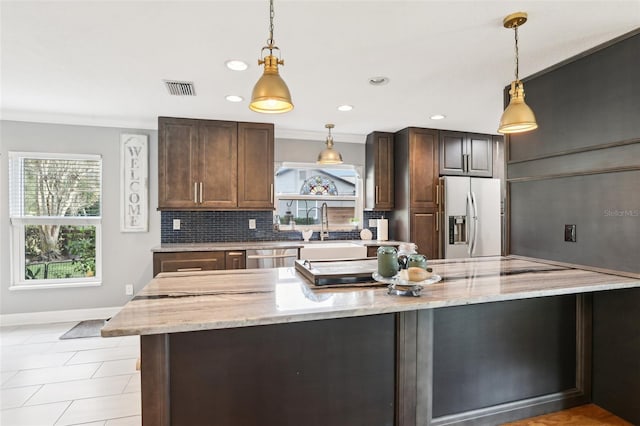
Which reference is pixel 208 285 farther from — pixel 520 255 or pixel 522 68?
pixel 522 68

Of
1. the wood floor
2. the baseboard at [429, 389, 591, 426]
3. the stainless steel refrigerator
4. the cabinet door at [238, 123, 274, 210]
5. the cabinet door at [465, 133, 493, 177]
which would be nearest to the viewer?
the baseboard at [429, 389, 591, 426]

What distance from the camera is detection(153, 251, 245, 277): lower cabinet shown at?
3.67m

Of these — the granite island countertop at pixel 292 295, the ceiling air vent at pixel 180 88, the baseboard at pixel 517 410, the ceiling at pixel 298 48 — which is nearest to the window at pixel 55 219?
the ceiling at pixel 298 48

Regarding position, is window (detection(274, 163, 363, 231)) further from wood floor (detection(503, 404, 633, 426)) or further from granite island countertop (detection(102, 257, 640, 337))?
wood floor (detection(503, 404, 633, 426))

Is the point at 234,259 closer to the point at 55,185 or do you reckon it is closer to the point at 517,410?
the point at 55,185

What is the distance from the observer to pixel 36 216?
4.03m

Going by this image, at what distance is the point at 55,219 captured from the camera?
408 centimetres

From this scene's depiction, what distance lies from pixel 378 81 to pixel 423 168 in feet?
6.23

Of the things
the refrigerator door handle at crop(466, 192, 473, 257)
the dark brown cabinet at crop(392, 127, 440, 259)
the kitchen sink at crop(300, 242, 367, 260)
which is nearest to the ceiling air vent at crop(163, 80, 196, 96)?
the kitchen sink at crop(300, 242, 367, 260)

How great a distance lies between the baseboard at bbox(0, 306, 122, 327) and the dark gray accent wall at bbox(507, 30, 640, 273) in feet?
14.9

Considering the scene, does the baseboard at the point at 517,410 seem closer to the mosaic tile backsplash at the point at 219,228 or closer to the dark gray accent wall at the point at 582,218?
the dark gray accent wall at the point at 582,218

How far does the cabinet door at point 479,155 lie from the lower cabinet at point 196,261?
3.21 metres

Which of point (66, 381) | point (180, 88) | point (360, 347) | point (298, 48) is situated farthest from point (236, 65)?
point (66, 381)

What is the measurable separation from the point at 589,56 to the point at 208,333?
281 cm
